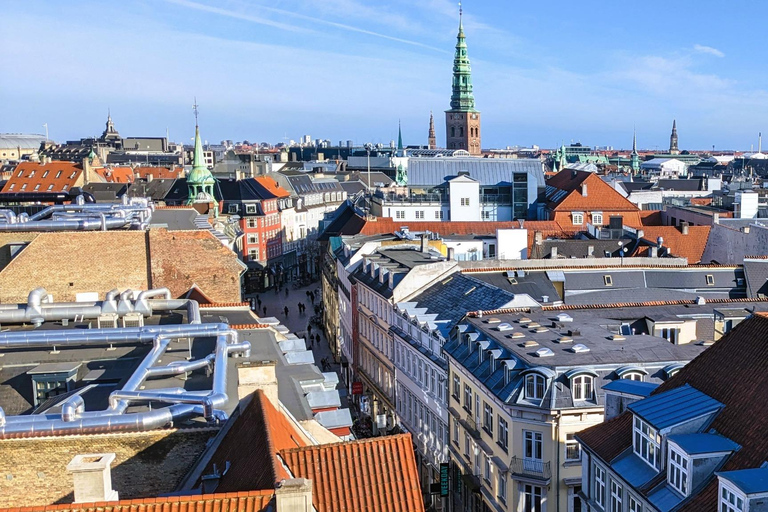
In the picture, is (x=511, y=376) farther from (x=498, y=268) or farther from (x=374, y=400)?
(x=374, y=400)

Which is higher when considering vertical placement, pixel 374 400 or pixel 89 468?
pixel 89 468

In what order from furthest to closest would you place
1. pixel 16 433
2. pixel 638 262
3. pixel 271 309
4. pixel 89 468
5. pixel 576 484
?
pixel 271 309 < pixel 638 262 < pixel 576 484 < pixel 16 433 < pixel 89 468

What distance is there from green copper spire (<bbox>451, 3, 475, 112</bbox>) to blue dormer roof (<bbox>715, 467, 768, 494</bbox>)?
463 feet

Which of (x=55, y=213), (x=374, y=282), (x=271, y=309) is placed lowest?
(x=271, y=309)

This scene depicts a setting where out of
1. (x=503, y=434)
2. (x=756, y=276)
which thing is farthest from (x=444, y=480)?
(x=756, y=276)

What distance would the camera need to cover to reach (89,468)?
15539 millimetres

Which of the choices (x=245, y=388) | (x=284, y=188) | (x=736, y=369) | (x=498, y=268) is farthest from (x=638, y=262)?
(x=284, y=188)

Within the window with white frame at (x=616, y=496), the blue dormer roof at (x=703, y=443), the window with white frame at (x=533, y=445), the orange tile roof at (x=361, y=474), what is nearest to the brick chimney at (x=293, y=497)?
the orange tile roof at (x=361, y=474)

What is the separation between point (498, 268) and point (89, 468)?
3469cm

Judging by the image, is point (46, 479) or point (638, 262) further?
point (638, 262)

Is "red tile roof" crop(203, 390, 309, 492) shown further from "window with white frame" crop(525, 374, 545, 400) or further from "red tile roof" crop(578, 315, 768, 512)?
"window with white frame" crop(525, 374, 545, 400)

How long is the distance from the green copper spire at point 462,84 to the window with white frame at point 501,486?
129810 mm

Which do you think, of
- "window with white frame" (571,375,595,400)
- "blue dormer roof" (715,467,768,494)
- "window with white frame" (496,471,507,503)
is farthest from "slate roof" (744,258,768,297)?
"blue dormer roof" (715,467,768,494)

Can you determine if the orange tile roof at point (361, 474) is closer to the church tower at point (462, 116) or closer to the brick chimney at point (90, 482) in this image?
the brick chimney at point (90, 482)
